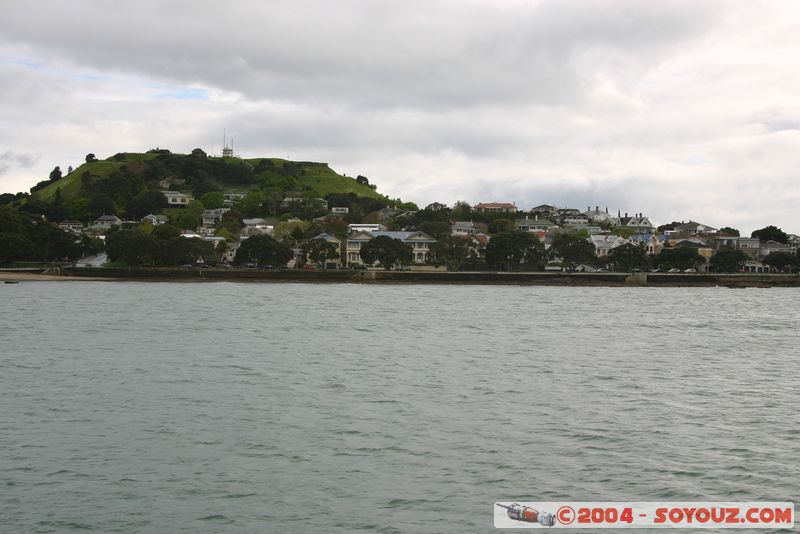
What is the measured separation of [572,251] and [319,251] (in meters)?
28.7

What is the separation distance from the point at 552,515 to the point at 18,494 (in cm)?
774

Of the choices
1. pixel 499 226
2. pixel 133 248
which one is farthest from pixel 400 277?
pixel 499 226

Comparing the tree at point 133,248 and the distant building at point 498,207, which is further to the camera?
the distant building at point 498,207

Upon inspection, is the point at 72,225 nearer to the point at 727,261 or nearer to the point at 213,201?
the point at 213,201

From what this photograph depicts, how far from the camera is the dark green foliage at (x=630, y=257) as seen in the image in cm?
10006

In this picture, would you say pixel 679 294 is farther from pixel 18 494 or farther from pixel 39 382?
pixel 18 494

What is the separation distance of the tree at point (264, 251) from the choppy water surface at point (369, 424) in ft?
186

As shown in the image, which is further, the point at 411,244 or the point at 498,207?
the point at 498,207

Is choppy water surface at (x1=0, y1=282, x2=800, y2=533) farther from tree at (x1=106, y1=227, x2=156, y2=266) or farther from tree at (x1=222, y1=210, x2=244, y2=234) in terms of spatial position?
tree at (x1=222, y1=210, x2=244, y2=234)

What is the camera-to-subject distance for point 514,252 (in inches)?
3767

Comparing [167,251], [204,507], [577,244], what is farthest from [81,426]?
[577,244]

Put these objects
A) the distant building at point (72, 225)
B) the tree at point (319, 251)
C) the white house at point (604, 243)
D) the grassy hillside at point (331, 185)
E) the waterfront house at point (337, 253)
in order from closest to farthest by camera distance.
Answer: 1. the tree at point (319, 251)
2. the waterfront house at point (337, 253)
3. the white house at point (604, 243)
4. the distant building at point (72, 225)
5. the grassy hillside at point (331, 185)

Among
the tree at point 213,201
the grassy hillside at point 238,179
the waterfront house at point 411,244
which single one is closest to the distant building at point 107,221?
the tree at point 213,201

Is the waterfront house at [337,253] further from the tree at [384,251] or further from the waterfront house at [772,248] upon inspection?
the waterfront house at [772,248]
